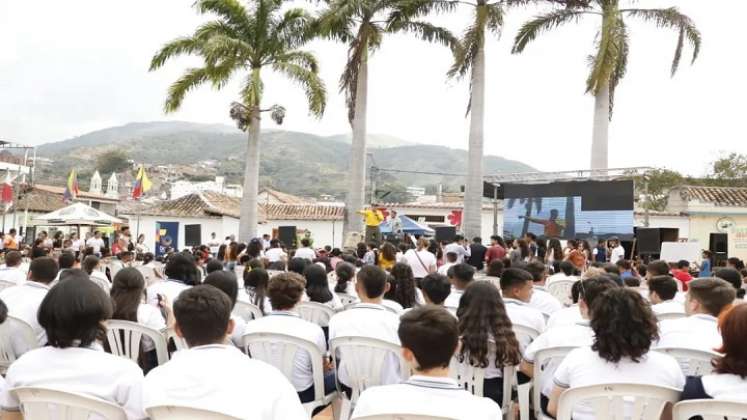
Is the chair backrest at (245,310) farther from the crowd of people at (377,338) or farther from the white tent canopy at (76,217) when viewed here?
the white tent canopy at (76,217)

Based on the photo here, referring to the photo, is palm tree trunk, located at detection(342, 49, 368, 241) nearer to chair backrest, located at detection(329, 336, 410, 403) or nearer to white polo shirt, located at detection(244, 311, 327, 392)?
white polo shirt, located at detection(244, 311, 327, 392)

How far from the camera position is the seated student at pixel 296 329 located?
4477 millimetres

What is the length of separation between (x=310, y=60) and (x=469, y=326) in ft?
56.8

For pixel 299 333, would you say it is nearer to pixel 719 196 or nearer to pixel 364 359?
pixel 364 359

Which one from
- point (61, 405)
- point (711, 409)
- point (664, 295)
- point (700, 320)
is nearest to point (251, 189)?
point (664, 295)

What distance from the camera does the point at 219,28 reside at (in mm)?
19984

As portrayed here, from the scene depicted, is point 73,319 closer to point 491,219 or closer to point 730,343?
point 730,343

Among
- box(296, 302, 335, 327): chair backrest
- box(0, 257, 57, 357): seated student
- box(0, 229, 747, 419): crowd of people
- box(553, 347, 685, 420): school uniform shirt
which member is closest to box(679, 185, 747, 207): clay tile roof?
box(0, 229, 747, 419): crowd of people

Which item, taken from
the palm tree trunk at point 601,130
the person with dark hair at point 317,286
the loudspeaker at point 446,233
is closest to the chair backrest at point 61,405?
the person with dark hair at point 317,286

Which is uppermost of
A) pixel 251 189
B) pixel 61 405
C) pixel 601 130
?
pixel 601 130

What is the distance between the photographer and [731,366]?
122 inches

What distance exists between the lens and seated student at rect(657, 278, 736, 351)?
4219mm

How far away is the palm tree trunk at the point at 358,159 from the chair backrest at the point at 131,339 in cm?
1409

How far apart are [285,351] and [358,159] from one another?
48.0 ft
